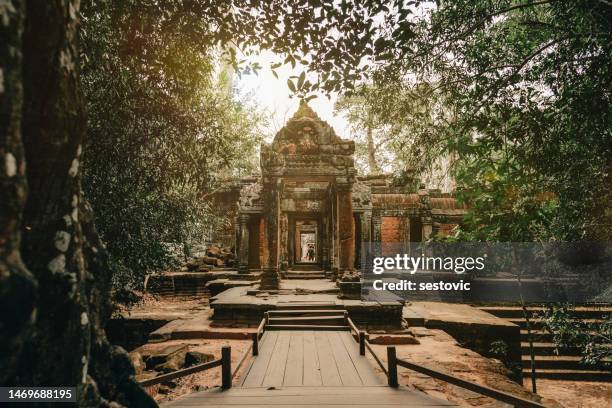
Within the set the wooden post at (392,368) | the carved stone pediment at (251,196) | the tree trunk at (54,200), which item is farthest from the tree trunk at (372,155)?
the tree trunk at (54,200)

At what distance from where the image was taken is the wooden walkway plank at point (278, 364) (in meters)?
4.80

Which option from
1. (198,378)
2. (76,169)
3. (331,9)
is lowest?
(198,378)

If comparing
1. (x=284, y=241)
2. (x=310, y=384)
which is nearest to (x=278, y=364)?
(x=310, y=384)

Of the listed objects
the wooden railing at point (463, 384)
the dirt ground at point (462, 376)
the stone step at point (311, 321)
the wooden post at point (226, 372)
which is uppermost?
the wooden railing at point (463, 384)

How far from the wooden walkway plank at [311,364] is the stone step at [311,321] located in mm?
1056

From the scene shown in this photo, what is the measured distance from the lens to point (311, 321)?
27.8ft

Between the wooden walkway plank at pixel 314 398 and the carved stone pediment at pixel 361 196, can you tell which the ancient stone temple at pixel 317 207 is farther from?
the wooden walkway plank at pixel 314 398

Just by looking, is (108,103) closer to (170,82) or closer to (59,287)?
(170,82)

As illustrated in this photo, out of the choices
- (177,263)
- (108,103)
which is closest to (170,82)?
(108,103)

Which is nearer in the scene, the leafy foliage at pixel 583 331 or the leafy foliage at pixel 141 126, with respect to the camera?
the leafy foliage at pixel 141 126

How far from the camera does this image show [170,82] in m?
6.53

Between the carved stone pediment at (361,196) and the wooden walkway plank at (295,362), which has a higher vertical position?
the carved stone pediment at (361,196)

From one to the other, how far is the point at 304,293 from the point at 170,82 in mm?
7056

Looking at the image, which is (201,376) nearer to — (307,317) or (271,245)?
(307,317)
